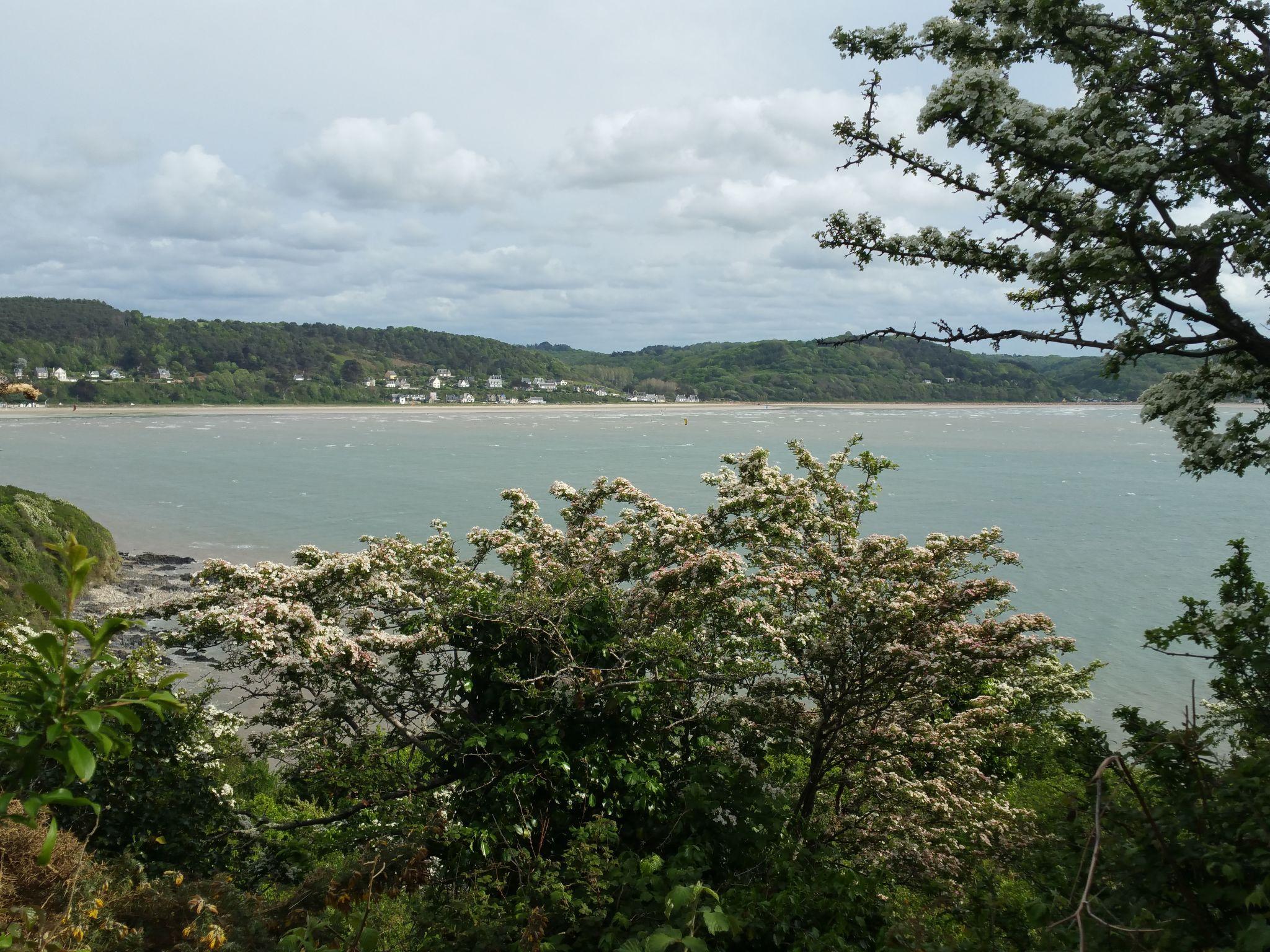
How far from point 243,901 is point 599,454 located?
6606 centimetres

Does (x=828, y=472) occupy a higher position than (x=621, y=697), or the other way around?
(x=828, y=472)

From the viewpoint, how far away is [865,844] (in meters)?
6.95

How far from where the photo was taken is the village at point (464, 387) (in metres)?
142

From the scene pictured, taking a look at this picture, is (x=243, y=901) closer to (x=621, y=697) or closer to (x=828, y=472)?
(x=621, y=697)

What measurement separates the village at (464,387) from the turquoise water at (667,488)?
35395 mm

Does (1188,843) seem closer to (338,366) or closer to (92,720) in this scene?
(92,720)

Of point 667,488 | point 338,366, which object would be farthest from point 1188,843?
point 338,366

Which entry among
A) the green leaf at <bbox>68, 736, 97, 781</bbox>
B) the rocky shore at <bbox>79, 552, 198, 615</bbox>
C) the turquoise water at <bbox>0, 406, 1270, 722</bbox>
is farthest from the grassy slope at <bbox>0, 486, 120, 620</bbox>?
→ the green leaf at <bbox>68, 736, 97, 781</bbox>

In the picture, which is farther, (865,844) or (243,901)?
(865,844)

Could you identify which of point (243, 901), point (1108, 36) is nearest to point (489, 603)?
point (243, 901)

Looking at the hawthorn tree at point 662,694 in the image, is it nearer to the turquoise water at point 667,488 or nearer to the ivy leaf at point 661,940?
the ivy leaf at point 661,940

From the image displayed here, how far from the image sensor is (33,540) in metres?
24.1

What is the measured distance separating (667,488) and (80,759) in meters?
42.3

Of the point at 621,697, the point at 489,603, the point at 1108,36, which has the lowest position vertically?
the point at 621,697
